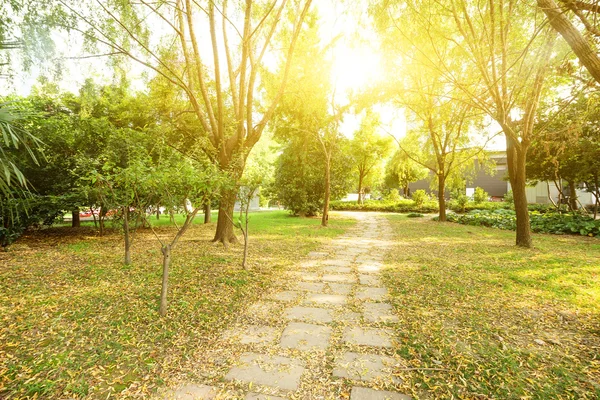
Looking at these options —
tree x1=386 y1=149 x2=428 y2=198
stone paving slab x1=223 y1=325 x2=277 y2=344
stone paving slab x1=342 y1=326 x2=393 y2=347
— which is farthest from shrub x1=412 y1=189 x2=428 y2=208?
stone paving slab x1=223 y1=325 x2=277 y2=344

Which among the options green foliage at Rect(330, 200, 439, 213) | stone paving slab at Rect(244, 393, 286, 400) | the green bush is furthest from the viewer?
green foliage at Rect(330, 200, 439, 213)

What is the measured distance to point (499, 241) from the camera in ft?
28.3

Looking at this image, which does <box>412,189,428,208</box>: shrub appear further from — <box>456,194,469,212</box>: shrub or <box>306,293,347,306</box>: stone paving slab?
<box>306,293,347,306</box>: stone paving slab

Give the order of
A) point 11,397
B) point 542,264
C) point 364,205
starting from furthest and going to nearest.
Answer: point 364,205 < point 542,264 < point 11,397

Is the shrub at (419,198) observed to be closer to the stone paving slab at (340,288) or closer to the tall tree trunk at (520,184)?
the tall tree trunk at (520,184)

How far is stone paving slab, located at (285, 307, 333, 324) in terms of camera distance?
130 inches

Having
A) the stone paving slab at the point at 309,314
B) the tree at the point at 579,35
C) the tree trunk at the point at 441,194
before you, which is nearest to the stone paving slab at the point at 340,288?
the stone paving slab at the point at 309,314

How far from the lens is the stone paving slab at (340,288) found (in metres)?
4.23

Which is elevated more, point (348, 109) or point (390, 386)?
point (348, 109)

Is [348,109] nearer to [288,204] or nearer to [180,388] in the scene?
[288,204]

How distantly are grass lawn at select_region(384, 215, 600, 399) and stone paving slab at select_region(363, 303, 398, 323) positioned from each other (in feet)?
0.42

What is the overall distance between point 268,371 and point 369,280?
110 inches

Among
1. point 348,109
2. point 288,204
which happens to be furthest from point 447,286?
point 288,204

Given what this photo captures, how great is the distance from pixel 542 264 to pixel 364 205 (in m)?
18.0
